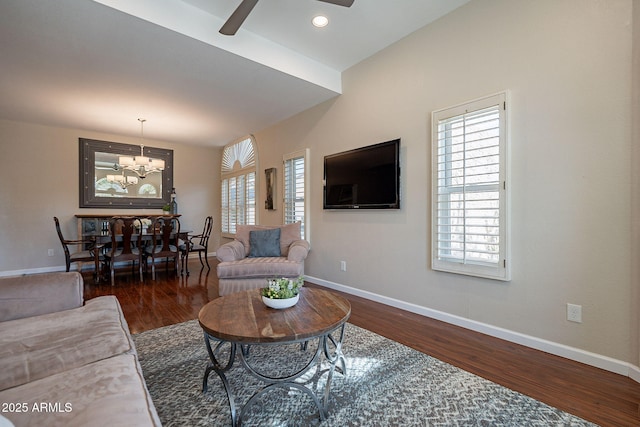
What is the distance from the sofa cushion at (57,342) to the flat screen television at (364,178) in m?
2.66

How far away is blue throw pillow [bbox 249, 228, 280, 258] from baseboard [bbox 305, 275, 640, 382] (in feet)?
4.92

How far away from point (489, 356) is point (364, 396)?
1.12m

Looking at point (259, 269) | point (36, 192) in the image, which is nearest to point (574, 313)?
point (259, 269)

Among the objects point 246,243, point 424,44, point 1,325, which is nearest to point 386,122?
point 424,44

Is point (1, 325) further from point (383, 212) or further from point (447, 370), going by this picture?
point (383, 212)

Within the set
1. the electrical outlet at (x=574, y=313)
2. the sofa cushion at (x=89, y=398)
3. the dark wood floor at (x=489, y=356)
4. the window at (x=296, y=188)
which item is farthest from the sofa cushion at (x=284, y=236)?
the electrical outlet at (x=574, y=313)

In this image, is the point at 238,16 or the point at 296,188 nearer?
the point at 238,16

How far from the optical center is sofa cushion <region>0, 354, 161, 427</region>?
34.4 inches

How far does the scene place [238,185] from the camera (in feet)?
21.7

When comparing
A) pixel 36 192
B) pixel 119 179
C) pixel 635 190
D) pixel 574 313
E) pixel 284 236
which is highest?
pixel 119 179

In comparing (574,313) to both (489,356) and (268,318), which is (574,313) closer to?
(489,356)

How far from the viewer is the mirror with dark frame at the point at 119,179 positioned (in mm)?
5797

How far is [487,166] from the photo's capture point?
8.20ft

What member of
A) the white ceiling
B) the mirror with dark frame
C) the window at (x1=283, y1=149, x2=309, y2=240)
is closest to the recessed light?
the white ceiling
